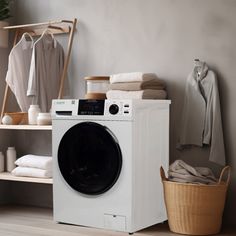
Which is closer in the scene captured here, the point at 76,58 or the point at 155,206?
the point at 155,206

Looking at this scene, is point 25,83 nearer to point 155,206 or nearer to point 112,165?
point 112,165

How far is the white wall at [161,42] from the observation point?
12.3ft

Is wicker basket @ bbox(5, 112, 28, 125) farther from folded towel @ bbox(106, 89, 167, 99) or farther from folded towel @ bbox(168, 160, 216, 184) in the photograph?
folded towel @ bbox(168, 160, 216, 184)

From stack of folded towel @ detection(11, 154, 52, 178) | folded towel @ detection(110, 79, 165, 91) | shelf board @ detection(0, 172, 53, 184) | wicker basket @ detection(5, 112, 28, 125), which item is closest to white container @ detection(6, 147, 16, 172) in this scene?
shelf board @ detection(0, 172, 53, 184)

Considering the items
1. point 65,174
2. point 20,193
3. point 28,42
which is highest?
point 28,42

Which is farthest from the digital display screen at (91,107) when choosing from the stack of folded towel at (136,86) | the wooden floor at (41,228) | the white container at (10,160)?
the white container at (10,160)

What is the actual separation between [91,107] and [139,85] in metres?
0.37

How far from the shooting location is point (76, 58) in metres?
4.38

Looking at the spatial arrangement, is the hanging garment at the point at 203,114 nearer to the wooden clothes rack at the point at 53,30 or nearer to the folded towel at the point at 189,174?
the folded towel at the point at 189,174

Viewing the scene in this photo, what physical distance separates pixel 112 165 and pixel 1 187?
151 centimetres

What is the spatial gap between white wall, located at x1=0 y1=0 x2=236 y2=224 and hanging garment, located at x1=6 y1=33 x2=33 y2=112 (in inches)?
13.2

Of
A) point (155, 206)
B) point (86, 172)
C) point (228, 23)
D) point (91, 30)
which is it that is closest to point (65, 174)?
point (86, 172)

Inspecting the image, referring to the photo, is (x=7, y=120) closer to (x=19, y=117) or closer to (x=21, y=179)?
(x=19, y=117)

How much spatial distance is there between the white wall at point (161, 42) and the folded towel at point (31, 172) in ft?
2.37
